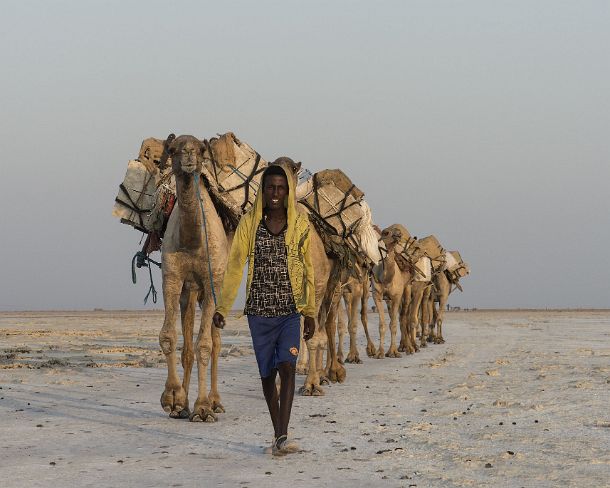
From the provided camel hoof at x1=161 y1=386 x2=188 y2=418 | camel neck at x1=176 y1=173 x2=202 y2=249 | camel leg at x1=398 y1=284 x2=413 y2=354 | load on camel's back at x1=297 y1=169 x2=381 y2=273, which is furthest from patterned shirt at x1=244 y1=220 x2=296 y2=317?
camel leg at x1=398 y1=284 x2=413 y2=354

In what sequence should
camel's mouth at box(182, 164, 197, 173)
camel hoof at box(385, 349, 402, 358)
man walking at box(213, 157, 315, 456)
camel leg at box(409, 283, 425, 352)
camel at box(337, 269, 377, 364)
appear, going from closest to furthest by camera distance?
man walking at box(213, 157, 315, 456) < camel's mouth at box(182, 164, 197, 173) < camel at box(337, 269, 377, 364) < camel hoof at box(385, 349, 402, 358) < camel leg at box(409, 283, 425, 352)

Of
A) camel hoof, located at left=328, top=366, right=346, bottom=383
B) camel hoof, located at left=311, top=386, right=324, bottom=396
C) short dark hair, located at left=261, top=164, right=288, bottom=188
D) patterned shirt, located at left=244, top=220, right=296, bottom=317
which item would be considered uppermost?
short dark hair, located at left=261, top=164, right=288, bottom=188

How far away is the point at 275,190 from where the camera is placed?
27.0 ft

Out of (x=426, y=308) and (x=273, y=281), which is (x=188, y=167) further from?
(x=426, y=308)

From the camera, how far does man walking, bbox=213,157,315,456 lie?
327 inches

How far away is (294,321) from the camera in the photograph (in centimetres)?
839

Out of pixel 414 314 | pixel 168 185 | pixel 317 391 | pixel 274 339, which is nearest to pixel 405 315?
pixel 414 314

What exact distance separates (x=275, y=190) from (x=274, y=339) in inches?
51.4

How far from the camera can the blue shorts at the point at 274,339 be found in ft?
27.3

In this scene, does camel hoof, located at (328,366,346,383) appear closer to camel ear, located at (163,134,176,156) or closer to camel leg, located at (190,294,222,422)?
camel leg, located at (190,294,222,422)

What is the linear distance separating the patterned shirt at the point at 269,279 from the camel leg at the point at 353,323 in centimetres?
1234

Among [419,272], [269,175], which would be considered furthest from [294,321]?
[419,272]

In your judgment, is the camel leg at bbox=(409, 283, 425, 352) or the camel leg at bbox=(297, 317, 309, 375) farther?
the camel leg at bbox=(409, 283, 425, 352)

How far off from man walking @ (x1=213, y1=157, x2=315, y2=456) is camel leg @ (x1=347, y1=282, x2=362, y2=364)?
12.2m
